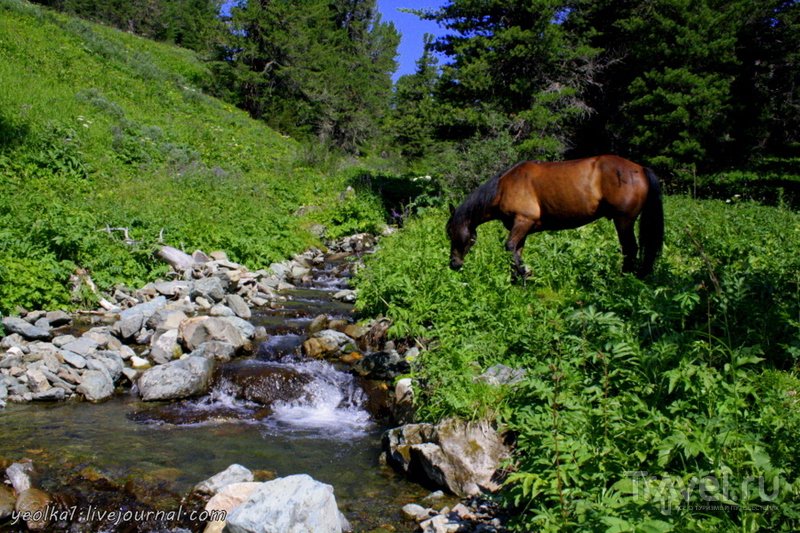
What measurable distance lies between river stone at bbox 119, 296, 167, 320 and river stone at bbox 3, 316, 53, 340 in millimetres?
1064

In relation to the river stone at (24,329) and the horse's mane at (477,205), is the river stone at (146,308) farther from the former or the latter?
the horse's mane at (477,205)

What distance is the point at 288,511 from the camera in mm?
3439

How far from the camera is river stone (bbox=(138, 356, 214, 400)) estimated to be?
6105 millimetres

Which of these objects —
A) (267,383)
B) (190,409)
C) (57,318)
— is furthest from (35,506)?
(57,318)

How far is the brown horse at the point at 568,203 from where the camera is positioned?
22.3 ft

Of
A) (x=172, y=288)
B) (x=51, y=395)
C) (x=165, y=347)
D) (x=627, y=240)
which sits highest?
(x=627, y=240)

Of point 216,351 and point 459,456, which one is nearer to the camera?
point 459,456

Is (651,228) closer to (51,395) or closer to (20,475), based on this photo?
(20,475)

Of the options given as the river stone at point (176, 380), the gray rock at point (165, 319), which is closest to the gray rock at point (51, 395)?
the river stone at point (176, 380)

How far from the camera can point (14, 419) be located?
5.30 meters

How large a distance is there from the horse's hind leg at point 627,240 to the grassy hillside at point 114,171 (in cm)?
780

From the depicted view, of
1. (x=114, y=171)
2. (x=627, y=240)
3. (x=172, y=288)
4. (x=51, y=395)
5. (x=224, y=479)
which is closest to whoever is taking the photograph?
(x=224, y=479)

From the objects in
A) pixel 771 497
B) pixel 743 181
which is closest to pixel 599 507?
pixel 771 497

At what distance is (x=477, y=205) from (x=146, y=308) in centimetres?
542
